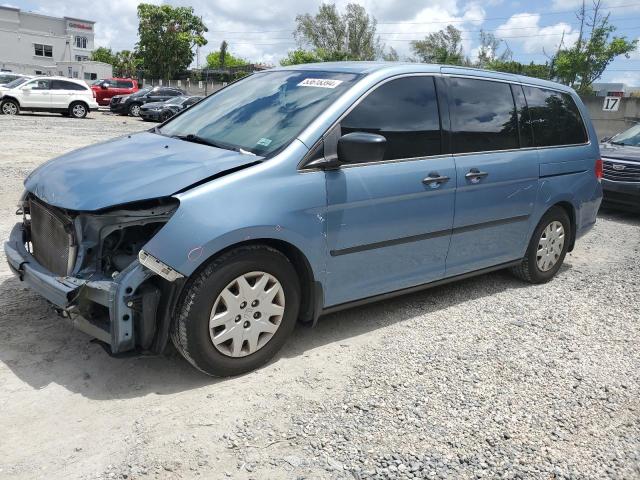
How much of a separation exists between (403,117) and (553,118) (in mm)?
2100

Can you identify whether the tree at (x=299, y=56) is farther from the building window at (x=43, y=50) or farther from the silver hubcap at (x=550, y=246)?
the silver hubcap at (x=550, y=246)

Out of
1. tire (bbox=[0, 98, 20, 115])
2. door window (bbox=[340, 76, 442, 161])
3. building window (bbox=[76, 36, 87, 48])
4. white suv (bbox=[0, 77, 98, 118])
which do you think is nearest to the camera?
door window (bbox=[340, 76, 442, 161])

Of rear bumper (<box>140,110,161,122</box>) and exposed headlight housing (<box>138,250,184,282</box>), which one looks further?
rear bumper (<box>140,110,161,122</box>)

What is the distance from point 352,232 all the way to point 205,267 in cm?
103

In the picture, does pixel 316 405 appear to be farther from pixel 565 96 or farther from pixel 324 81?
pixel 565 96

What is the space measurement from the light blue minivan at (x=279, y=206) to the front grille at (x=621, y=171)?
5.04 metres

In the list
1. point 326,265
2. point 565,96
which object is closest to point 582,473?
point 326,265

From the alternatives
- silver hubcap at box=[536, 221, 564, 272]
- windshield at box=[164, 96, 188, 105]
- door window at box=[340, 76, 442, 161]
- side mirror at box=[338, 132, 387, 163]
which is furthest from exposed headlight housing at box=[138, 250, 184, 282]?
windshield at box=[164, 96, 188, 105]

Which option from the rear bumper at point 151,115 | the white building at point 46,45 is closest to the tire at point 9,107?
the rear bumper at point 151,115

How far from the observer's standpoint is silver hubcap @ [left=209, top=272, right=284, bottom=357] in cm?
325

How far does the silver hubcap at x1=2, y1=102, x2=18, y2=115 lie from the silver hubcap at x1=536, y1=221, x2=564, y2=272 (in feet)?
74.4

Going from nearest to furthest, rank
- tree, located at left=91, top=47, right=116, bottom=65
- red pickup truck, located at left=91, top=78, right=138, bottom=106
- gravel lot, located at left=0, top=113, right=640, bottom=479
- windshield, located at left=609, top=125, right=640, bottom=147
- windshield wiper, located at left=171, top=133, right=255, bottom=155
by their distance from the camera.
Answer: gravel lot, located at left=0, top=113, right=640, bottom=479 → windshield wiper, located at left=171, top=133, right=255, bottom=155 → windshield, located at left=609, top=125, right=640, bottom=147 → red pickup truck, located at left=91, top=78, right=138, bottom=106 → tree, located at left=91, top=47, right=116, bottom=65

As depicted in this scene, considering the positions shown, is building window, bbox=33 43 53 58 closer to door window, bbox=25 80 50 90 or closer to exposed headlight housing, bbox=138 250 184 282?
door window, bbox=25 80 50 90

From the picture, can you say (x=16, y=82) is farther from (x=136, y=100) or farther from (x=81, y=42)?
(x=81, y=42)
